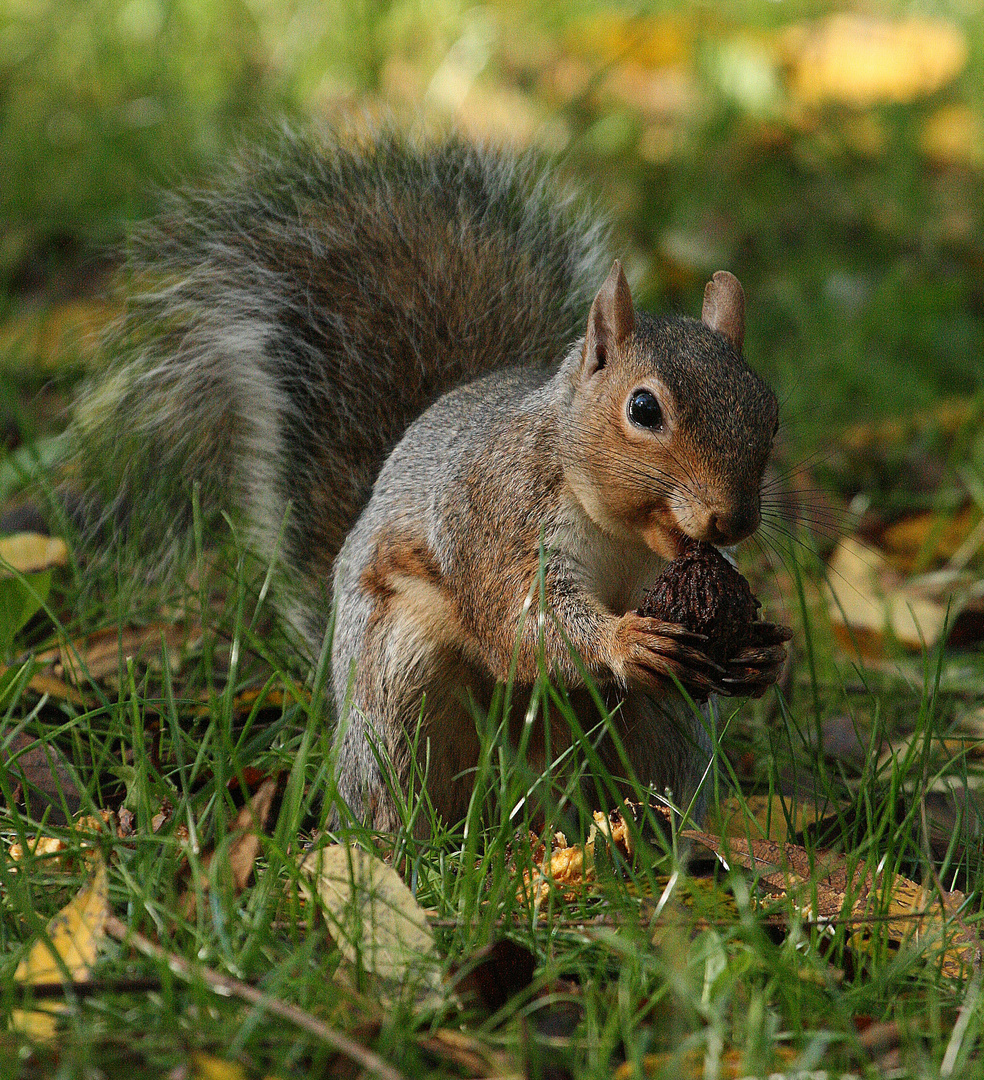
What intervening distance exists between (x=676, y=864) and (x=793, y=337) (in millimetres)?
2037

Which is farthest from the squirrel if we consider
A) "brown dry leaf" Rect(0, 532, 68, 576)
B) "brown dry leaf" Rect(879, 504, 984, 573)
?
"brown dry leaf" Rect(879, 504, 984, 573)

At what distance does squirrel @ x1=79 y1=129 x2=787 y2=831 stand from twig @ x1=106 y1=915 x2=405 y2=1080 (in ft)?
0.96

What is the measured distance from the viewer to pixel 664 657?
1.18m

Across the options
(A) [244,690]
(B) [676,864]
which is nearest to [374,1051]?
(B) [676,864]

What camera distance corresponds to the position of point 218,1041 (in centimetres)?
77

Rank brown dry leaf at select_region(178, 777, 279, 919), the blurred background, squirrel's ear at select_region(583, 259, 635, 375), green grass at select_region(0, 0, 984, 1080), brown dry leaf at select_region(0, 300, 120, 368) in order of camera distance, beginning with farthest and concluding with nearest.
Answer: the blurred background
brown dry leaf at select_region(0, 300, 120, 368)
squirrel's ear at select_region(583, 259, 635, 375)
brown dry leaf at select_region(178, 777, 279, 919)
green grass at select_region(0, 0, 984, 1080)

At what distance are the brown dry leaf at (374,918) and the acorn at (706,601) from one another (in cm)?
38

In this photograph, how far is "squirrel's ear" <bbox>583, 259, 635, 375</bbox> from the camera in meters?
1.28

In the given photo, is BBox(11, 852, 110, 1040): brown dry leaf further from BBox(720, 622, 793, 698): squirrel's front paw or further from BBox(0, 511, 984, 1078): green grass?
BBox(720, 622, 793, 698): squirrel's front paw

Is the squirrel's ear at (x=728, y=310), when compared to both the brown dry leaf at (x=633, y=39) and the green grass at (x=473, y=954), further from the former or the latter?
the brown dry leaf at (x=633, y=39)

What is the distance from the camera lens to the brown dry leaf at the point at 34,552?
1.72m

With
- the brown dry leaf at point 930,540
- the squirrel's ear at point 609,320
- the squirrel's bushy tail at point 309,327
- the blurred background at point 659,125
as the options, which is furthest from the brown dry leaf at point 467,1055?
the blurred background at point 659,125

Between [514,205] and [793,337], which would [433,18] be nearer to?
[793,337]

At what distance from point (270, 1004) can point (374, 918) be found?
0.16 metres
